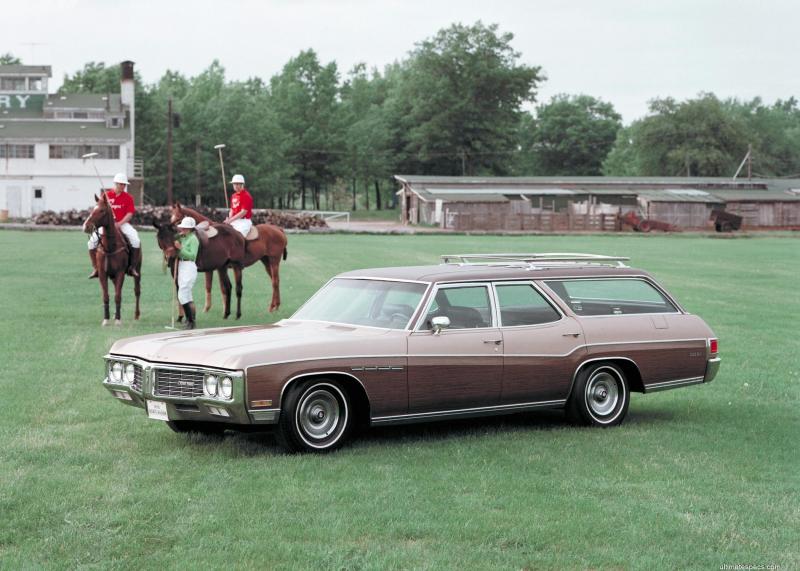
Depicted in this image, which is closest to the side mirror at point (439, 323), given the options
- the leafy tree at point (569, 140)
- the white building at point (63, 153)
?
the white building at point (63, 153)

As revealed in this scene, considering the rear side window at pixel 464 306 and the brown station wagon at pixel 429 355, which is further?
the rear side window at pixel 464 306

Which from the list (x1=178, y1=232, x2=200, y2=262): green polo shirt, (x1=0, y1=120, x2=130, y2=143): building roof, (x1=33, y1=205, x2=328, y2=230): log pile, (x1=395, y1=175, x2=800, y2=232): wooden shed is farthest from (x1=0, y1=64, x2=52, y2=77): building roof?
(x1=178, y1=232, x2=200, y2=262): green polo shirt

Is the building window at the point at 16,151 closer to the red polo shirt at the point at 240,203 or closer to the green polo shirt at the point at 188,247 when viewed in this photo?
the red polo shirt at the point at 240,203

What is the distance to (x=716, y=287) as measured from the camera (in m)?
30.4

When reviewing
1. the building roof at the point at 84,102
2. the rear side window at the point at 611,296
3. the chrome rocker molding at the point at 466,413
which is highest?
the building roof at the point at 84,102

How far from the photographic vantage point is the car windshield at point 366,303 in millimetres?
10273

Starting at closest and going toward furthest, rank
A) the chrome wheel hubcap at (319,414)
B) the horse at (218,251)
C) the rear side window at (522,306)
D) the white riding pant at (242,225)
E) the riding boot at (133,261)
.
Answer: the chrome wheel hubcap at (319,414), the rear side window at (522,306), the horse at (218,251), the riding boot at (133,261), the white riding pant at (242,225)

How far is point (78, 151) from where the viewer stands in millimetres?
88062

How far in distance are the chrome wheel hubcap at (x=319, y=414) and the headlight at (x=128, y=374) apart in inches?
62.1

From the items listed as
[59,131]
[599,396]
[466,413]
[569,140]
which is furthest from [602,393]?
[569,140]

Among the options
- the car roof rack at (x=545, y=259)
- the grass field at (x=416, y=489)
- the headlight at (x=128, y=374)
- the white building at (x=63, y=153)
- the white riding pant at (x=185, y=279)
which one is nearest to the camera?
the grass field at (x=416, y=489)

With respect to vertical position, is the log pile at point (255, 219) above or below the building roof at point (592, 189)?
below

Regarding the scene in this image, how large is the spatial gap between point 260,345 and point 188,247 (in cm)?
1010

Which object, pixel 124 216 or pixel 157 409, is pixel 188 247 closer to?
pixel 124 216
